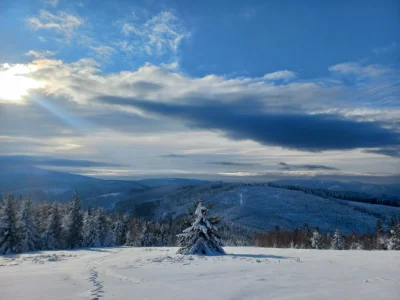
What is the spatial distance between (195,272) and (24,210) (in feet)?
149

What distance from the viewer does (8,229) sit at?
156ft

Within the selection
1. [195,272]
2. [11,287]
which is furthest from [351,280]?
[11,287]

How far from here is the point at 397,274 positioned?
1322 cm

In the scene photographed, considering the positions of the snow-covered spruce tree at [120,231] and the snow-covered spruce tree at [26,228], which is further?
the snow-covered spruce tree at [120,231]

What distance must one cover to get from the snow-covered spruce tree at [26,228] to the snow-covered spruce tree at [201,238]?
111ft

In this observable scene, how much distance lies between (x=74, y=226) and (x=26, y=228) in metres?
11.4

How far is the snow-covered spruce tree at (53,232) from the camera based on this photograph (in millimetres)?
55688

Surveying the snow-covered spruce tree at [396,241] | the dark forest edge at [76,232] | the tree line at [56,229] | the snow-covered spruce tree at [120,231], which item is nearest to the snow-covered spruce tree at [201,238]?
the dark forest edge at [76,232]

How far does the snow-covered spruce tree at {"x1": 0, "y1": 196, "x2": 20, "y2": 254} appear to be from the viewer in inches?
1841

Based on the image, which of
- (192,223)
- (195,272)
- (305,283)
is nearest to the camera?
(305,283)

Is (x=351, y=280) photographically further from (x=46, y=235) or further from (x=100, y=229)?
(x=100, y=229)

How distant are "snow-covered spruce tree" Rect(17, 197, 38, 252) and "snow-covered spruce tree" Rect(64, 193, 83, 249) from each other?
814 centimetres

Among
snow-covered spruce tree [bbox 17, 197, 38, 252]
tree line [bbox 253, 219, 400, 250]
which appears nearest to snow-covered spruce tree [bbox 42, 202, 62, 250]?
snow-covered spruce tree [bbox 17, 197, 38, 252]

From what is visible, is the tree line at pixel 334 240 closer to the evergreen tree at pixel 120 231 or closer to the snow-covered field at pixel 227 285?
the evergreen tree at pixel 120 231
